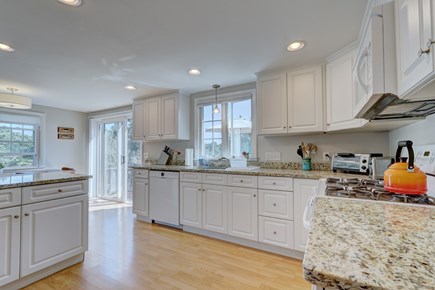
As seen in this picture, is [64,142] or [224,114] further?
[64,142]

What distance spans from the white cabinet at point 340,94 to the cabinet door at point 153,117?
266 centimetres

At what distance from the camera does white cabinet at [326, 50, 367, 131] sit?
2097 millimetres

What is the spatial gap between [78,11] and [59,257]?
2.10 metres

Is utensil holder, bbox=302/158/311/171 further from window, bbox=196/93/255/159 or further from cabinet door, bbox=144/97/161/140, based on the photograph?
cabinet door, bbox=144/97/161/140

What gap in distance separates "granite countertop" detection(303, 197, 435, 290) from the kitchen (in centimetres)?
49

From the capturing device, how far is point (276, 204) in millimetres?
2346

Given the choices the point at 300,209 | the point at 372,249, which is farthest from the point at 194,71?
the point at 372,249

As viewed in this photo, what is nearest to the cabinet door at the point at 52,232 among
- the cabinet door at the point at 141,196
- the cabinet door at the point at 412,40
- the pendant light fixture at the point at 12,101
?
the cabinet door at the point at 141,196

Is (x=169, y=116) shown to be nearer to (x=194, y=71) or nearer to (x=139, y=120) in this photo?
(x=139, y=120)

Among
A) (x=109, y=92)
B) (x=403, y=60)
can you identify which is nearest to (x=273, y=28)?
(x=403, y=60)

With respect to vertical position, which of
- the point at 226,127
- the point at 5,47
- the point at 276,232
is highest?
the point at 5,47

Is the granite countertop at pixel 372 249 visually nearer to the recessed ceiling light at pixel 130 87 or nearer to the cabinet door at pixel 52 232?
the cabinet door at pixel 52 232

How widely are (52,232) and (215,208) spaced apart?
168cm

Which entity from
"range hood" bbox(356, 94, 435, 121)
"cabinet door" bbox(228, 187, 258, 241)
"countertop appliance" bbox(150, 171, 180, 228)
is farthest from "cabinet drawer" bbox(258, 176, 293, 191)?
"countertop appliance" bbox(150, 171, 180, 228)
